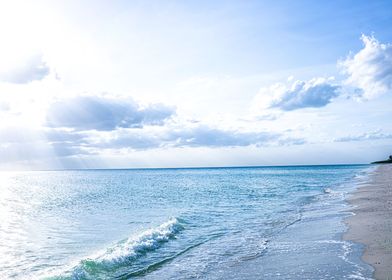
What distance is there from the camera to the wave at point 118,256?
14258mm

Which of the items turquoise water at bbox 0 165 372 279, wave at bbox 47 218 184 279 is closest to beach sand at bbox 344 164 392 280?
turquoise water at bbox 0 165 372 279

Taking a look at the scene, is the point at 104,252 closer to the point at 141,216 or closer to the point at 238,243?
the point at 238,243

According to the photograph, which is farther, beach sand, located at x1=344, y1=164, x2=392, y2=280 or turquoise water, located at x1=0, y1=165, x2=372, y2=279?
turquoise water, located at x1=0, y1=165, x2=372, y2=279

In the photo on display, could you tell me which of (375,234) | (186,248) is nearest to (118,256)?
(186,248)

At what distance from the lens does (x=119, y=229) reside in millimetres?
25422

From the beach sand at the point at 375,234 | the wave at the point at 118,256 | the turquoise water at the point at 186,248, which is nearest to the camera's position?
the beach sand at the point at 375,234

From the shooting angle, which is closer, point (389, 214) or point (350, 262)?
point (350, 262)

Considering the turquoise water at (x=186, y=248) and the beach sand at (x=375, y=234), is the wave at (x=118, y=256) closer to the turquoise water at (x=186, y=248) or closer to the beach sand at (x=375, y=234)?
the turquoise water at (x=186, y=248)

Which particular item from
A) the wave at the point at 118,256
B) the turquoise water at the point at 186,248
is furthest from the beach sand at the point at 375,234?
the wave at the point at 118,256

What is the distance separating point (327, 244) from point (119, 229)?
1391 cm

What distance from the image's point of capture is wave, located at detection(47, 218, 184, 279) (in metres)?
14.3

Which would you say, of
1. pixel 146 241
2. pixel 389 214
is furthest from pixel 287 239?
pixel 389 214

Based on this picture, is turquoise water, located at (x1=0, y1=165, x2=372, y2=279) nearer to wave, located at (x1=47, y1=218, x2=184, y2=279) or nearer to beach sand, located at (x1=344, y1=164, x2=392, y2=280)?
wave, located at (x1=47, y1=218, x2=184, y2=279)

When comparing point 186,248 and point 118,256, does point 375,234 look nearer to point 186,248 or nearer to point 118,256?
point 186,248
